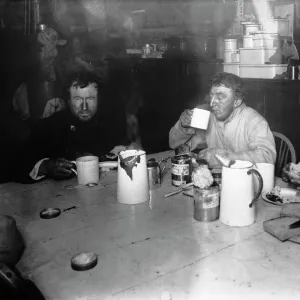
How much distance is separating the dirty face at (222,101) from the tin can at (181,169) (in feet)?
2.11

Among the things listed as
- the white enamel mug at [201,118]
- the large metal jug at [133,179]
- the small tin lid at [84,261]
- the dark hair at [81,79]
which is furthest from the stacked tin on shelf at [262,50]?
the small tin lid at [84,261]

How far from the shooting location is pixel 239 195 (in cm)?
123

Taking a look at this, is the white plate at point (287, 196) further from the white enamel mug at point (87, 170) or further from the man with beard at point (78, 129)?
the man with beard at point (78, 129)

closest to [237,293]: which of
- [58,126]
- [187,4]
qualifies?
[58,126]

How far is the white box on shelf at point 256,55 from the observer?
12.5 feet

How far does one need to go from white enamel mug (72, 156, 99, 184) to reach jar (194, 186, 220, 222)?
27.0 inches

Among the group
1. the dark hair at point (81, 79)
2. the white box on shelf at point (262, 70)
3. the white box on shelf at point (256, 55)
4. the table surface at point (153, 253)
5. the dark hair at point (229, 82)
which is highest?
the white box on shelf at point (256, 55)

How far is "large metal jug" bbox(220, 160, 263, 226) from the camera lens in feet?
4.02

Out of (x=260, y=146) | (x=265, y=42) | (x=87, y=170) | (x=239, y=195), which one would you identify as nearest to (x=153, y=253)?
(x=239, y=195)

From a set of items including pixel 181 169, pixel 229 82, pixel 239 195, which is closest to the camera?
pixel 239 195

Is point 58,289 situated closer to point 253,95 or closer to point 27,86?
point 27,86

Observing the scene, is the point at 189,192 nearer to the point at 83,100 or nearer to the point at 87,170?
the point at 87,170

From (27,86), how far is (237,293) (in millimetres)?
3080

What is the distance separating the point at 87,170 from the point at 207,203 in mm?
740
